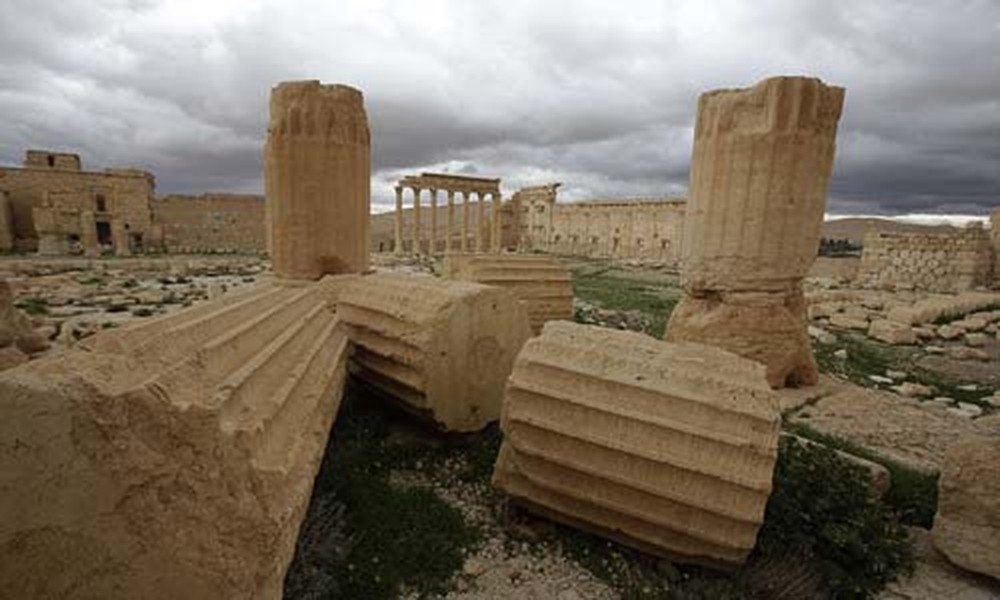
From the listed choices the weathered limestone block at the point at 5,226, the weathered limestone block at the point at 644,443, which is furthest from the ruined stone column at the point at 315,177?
the weathered limestone block at the point at 5,226

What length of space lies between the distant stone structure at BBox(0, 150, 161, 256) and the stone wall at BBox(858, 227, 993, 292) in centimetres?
3278

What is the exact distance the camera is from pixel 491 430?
3898 mm

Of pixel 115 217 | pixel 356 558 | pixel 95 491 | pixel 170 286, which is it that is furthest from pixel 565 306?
pixel 115 217

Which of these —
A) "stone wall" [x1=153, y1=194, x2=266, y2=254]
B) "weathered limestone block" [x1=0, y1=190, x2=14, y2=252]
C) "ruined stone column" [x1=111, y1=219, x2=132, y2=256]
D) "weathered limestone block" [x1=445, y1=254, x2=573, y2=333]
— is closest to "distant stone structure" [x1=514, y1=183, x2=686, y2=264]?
"stone wall" [x1=153, y1=194, x2=266, y2=254]

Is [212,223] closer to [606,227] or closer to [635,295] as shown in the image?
[606,227]

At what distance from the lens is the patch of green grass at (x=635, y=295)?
33.7 feet

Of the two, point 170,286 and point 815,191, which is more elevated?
point 815,191

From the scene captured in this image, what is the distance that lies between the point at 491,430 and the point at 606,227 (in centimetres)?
3180

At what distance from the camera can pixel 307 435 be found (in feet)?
7.15

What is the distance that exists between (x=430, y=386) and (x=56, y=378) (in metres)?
2.30

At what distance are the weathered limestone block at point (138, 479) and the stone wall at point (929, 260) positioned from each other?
21.8 m

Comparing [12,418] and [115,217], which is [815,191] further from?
[115,217]

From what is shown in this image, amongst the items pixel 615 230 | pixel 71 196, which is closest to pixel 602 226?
pixel 615 230

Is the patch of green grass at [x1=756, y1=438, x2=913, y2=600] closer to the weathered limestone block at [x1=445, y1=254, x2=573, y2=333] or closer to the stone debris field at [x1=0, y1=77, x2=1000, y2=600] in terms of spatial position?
the stone debris field at [x1=0, y1=77, x2=1000, y2=600]
